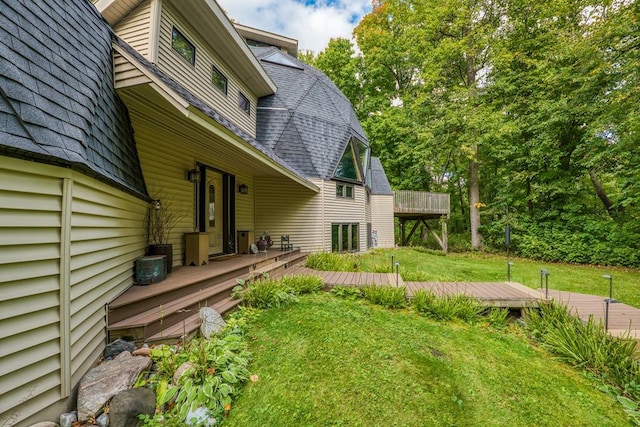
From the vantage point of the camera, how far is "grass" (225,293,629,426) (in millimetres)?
2348

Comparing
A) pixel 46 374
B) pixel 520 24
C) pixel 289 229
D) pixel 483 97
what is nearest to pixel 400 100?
pixel 483 97

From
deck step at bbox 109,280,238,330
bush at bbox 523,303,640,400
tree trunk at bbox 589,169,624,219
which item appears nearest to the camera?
deck step at bbox 109,280,238,330

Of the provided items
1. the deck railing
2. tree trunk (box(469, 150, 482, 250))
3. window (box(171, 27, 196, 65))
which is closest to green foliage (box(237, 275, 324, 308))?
window (box(171, 27, 196, 65))

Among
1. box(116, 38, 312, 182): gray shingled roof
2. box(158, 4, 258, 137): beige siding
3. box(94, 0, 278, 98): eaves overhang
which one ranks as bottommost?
box(116, 38, 312, 182): gray shingled roof

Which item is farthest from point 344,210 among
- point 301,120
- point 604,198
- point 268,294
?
point 604,198

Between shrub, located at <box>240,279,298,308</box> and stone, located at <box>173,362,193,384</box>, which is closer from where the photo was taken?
stone, located at <box>173,362,193,384</box>

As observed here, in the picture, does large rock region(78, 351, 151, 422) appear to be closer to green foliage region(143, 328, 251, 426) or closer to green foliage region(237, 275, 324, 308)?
green foliage region(143, 328, 251, 426)

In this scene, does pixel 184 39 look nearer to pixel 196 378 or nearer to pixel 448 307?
pixel 196 378

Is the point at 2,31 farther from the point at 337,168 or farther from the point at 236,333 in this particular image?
the point at 337,168

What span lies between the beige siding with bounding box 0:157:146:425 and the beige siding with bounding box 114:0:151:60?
443cm

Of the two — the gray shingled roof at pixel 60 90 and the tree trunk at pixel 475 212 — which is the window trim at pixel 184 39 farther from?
the tree trunk at pixel 475 212

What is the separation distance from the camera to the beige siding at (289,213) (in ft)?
32.1

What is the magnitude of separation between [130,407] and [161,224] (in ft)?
11.0

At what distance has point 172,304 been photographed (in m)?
3.48
